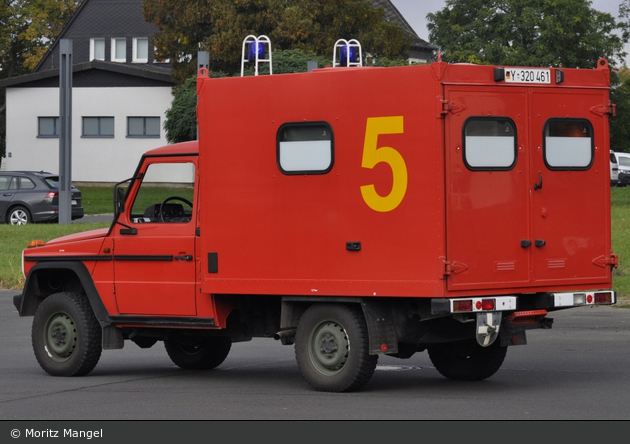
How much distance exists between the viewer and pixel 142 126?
60.1 meters

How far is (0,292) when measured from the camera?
21.4 meters

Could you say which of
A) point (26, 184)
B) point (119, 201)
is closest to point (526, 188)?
point (119, 201)

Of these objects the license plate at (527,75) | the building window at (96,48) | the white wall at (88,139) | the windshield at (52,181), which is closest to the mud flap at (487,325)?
the license plate at (527,75)

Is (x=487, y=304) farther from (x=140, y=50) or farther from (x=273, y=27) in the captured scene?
(x=140, y=50)

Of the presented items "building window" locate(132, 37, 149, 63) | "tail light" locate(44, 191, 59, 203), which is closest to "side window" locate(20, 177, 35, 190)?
"tail light" locate(44, 191, 59, 203)

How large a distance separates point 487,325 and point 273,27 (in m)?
46.3

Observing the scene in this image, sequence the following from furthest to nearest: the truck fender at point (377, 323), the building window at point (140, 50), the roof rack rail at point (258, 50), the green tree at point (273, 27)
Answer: the building window at point (140, 50)
the green tree at point (273, 27)
the roof rack rail at point (258, 50)
the truck fender at point (377, 323)

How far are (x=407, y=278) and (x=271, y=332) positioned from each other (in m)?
1.91

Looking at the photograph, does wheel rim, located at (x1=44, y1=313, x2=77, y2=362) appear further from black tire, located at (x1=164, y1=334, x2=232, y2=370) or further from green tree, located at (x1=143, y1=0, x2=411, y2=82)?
green tree, located at (x1=143, y1=0, x2=411, y2=82)

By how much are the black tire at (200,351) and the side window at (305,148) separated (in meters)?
2.60

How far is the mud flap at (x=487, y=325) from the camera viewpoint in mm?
9719

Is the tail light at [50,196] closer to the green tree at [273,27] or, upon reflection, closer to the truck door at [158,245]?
the green tree at [273,27]

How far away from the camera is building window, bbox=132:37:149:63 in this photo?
231ft

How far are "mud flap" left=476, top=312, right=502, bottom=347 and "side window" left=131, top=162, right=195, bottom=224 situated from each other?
2904mm
